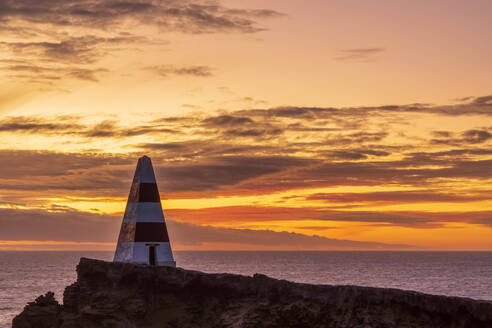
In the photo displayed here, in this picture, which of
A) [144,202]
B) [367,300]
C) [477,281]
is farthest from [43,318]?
[477,281]

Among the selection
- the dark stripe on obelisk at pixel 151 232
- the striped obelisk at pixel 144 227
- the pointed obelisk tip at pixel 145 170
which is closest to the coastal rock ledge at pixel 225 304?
the striped obelisk at pixel 144 227

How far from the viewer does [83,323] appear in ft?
57.3

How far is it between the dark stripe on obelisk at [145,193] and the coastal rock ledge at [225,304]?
9.55 ft

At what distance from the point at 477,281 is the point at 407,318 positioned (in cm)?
9096

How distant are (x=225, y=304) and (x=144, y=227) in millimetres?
5326

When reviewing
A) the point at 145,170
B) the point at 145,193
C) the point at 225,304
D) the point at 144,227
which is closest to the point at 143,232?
the point at 144,227

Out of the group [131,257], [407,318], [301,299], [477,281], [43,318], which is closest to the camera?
[407,318]

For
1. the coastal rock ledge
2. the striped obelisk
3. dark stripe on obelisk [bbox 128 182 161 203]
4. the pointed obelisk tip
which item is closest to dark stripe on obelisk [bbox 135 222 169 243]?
the striped obelisk

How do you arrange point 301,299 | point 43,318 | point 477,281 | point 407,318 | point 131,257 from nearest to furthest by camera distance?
1. point 407,318
2. point 301,299
3. point 43,318
4. point 131,257
5. point 477,281

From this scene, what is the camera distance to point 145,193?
21.7 meters

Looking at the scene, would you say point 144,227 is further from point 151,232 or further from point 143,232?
point 151,232

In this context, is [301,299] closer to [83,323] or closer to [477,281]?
[83,323]

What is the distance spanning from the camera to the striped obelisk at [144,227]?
69.5 ft

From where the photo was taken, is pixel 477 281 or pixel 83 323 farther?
pixel 477 281
